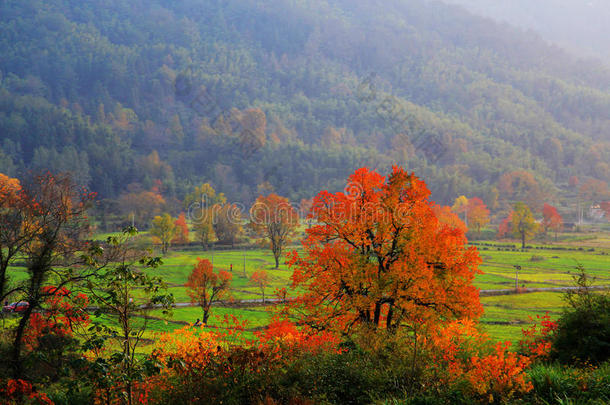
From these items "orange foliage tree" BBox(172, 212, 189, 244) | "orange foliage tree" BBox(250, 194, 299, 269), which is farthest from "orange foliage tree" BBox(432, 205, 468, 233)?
"orange foliage tree" BBox(172, 212, 189, 244)

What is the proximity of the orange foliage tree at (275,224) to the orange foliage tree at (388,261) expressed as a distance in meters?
47.6

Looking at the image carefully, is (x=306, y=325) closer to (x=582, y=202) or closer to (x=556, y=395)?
(x=556, y=395)

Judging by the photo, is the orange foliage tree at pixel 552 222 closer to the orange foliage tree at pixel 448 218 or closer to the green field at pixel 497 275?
the green field at pixel 497 275

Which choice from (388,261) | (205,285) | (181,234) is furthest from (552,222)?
(388,261)

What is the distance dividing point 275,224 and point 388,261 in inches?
2250

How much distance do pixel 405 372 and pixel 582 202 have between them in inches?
5671

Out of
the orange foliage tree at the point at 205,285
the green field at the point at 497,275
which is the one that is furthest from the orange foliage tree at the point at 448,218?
the orange foliage tree at the point at 205,285

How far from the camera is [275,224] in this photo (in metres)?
75.4

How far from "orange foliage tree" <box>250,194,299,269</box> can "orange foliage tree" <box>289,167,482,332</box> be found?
1875 inches

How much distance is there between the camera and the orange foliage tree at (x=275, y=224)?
7225 cm

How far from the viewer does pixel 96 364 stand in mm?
7266

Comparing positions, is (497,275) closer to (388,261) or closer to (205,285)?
(205,285)

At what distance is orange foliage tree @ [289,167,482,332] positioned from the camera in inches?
704

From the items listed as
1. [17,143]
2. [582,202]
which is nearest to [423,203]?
[582,202]
